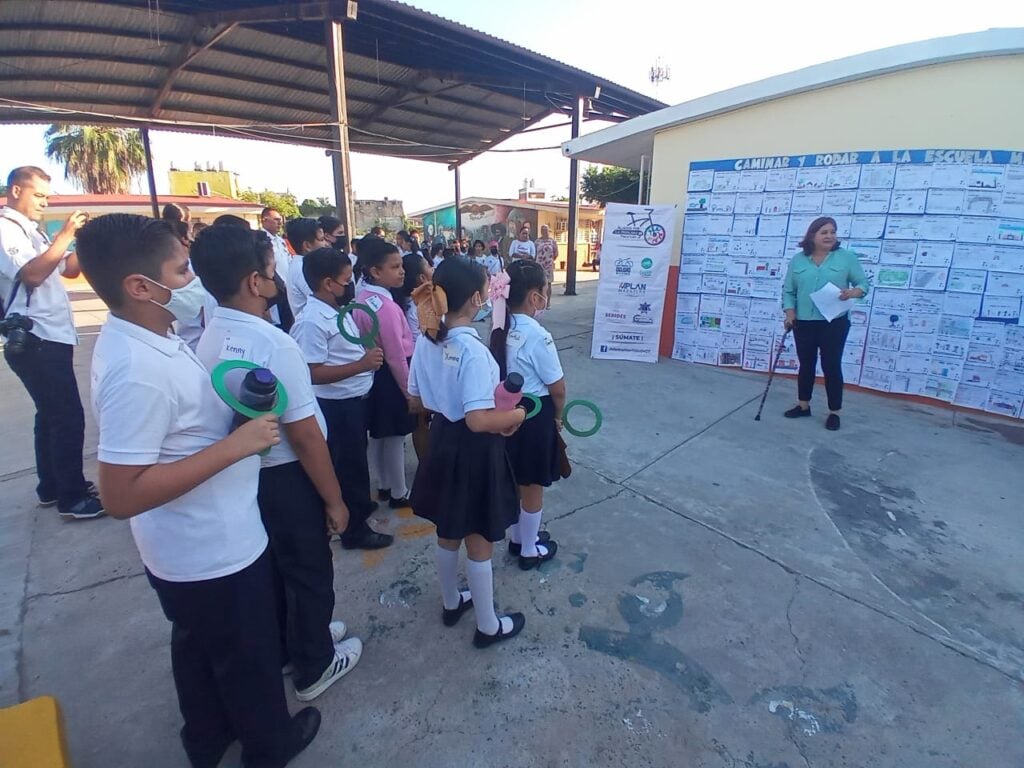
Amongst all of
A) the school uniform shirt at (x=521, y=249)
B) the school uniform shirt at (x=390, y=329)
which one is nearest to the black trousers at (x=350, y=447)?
the school uniform shirt at (x=390, y=329)

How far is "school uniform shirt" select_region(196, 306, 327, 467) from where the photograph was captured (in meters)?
1.44

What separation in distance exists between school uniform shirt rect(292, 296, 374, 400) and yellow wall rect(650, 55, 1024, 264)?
5.07 m

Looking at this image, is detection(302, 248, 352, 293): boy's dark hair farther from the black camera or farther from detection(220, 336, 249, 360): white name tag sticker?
the black camera

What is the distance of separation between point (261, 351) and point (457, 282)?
685mm

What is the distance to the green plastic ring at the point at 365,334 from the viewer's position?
2352 millimetres

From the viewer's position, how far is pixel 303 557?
1.72 meters

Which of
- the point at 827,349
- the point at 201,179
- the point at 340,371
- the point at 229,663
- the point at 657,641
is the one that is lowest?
the point at 657,641

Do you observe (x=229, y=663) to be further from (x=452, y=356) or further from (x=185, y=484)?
(x=452, y=356)

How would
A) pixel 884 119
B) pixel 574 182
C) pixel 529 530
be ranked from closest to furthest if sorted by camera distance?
1. pixel 529 530
2. pixel 884 119
3. pixel 574 182

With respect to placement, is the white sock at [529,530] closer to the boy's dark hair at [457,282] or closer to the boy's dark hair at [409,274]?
the boy's dark hair at [457,282]

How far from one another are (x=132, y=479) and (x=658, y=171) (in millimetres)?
6649

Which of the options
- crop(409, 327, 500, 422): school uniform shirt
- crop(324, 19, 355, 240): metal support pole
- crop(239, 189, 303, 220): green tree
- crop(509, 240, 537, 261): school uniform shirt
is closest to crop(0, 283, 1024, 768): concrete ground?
crop(409, 327, 500, 422): school uniform shirt

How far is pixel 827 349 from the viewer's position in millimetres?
4406

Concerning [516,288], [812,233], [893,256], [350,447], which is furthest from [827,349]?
[350,447]
